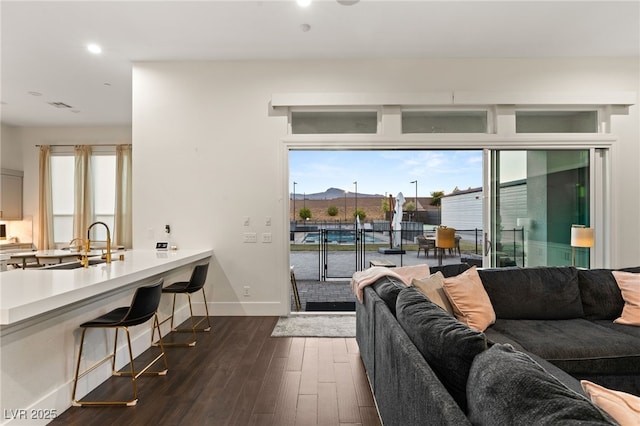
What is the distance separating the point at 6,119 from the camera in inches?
247

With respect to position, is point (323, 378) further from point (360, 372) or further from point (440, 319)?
point (440, 319)

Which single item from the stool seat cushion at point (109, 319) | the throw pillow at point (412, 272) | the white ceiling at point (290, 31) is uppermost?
the white ceiling at point (290, 31)

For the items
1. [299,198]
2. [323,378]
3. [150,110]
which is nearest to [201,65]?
[150,110]

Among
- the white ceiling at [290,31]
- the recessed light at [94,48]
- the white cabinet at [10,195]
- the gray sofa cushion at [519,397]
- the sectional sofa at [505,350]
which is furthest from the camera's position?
the white cabinet at [10,195]

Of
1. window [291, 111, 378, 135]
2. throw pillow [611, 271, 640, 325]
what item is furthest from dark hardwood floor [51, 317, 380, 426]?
window [291, 111, 378, 135]

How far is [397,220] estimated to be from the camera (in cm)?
699

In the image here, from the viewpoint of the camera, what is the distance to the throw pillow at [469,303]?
2.37m

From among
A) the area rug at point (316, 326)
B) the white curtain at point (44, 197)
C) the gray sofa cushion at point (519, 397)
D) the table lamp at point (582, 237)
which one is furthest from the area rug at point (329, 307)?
the white curtain at point (44, 197)

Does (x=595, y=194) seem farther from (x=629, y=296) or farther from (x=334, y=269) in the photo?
(x=334, y=269)

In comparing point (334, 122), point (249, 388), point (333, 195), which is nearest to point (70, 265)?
point (249, 388)

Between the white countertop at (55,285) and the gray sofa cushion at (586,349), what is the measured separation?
2835 millimetres

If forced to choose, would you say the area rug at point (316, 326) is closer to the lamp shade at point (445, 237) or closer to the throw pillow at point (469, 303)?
the throw pillow at point (469, 303)

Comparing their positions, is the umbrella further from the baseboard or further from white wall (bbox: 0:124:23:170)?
white wall (bbox: 0:124:23:170)

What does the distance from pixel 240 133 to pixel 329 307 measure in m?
2.80
